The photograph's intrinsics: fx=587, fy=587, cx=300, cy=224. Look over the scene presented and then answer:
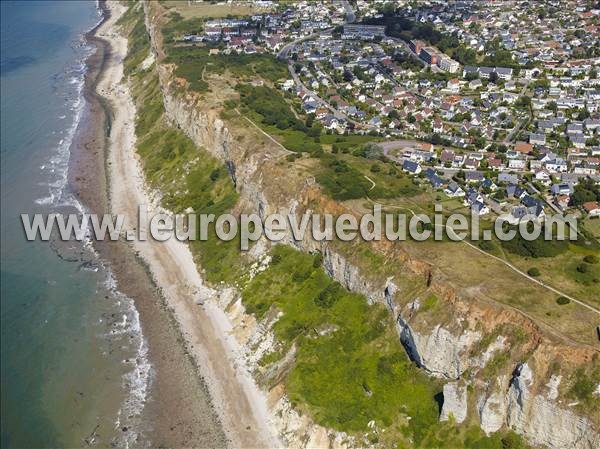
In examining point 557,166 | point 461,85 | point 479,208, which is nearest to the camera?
point 479,208

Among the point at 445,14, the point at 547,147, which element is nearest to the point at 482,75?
the point at 547,147

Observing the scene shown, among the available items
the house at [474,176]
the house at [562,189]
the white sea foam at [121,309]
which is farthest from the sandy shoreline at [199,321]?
the house at [562,189]

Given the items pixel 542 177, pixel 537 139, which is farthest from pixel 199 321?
pixel 537 139

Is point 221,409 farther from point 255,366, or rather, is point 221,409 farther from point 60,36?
point 60,36

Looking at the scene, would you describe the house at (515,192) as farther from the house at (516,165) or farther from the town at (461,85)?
the house at (516,165)

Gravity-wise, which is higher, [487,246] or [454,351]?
[487,246]

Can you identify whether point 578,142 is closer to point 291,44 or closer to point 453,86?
point 453,86

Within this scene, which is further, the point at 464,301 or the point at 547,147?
the point at 547,147

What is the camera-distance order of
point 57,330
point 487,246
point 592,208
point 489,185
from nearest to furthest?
point 487,246
point 57,330
point 592,208
point 489,185
